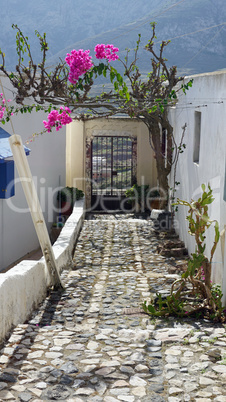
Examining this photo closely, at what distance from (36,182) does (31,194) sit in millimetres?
6422

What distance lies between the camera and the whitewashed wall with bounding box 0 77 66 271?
9.85 m

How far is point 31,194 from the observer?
5895 millimetres

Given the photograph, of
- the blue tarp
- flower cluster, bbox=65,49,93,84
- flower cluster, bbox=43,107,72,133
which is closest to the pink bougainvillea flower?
flower cluster, bbox=65,49,93,84

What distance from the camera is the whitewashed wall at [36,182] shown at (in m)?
9.85

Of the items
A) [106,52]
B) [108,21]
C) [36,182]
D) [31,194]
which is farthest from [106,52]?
[108,21]

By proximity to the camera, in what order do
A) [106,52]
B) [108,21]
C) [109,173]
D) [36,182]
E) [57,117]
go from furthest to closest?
[108,21], [109,173], [36,182], [57,117], [106,52]

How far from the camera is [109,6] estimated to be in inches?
2539

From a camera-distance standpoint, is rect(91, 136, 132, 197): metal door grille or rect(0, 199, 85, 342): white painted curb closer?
rect(0, 199, 85, 342): white painted curb

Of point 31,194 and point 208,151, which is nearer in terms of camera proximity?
point 31,194

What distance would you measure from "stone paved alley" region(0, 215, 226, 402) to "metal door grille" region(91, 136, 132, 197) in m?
9.60

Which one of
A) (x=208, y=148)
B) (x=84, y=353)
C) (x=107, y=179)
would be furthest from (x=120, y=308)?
(x=107, y=179)

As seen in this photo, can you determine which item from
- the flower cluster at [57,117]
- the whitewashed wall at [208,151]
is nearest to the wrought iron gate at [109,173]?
the whitewashed wall at [208,151]

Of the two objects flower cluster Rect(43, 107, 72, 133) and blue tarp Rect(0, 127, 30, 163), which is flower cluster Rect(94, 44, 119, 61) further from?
blue tarp Rect(0, 127, 30, 163)

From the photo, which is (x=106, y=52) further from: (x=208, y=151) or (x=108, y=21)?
(x=108, y=21)
